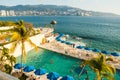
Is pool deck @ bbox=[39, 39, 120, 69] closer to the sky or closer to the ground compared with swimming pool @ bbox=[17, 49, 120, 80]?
closer to the sky

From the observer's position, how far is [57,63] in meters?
47.3

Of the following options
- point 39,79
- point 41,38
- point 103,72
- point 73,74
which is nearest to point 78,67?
point 73,74

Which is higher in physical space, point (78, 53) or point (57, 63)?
point (78, 53)

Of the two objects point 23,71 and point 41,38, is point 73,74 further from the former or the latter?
point 41,38

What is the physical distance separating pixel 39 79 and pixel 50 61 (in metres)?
13.2

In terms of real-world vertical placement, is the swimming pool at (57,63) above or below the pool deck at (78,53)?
below

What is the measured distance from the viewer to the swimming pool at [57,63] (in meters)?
40.9

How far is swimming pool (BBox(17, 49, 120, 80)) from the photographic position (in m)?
40.9

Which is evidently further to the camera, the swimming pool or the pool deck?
the pool deck

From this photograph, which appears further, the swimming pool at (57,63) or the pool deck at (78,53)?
the pool deck at (78,53)

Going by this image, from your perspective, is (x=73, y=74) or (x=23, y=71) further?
(x=73, y=74)

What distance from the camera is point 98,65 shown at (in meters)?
26.9

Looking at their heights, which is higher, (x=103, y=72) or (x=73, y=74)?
(x=103, y=72)

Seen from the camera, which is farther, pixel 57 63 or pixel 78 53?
pixel 78 53
